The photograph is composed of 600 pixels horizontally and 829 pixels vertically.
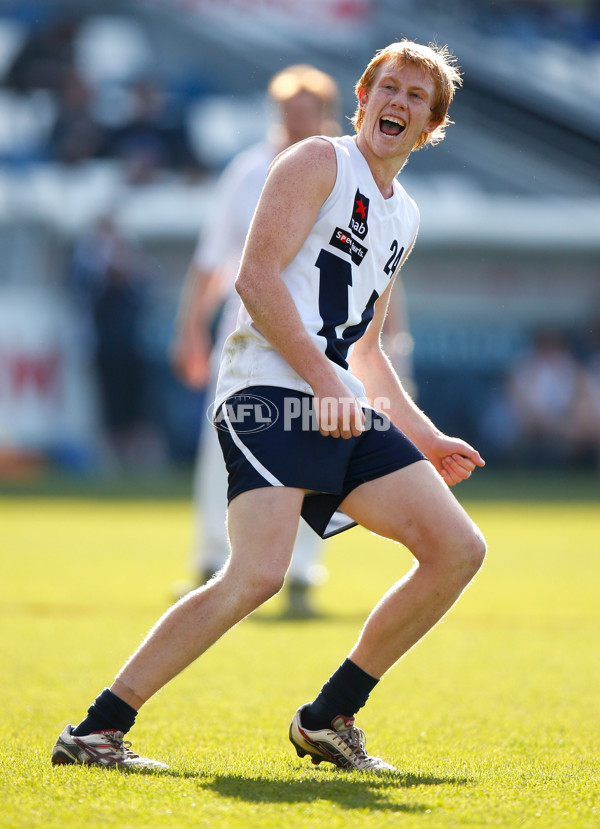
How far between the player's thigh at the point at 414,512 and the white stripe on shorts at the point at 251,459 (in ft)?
0.81

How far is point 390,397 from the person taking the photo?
3.57 m

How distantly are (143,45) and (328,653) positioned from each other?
21.0 metres

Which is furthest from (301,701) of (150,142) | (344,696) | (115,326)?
(150,142)

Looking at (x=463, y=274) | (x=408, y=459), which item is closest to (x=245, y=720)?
(x=408, y=459)

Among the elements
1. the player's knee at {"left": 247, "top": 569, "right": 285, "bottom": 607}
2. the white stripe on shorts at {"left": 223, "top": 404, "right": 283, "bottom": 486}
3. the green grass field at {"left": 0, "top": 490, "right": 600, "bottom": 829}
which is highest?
the white stripe on shorts at {"left": 223, "top": 404, "right": 283, "bottom": 486}

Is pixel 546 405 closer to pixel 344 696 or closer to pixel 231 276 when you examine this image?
pixel 231 276

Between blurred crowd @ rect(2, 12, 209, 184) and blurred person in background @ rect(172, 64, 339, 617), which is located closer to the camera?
blurred person in background @ rect(172, 64, 339, 617)

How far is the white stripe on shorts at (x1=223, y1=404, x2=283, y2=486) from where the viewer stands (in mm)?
3102

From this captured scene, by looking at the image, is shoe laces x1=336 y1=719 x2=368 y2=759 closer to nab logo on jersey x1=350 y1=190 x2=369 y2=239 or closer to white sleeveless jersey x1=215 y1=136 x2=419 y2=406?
white sleeveless jersey x1=215 y1=136 x2=419 y2=406

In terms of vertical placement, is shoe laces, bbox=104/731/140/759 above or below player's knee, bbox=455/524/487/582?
below

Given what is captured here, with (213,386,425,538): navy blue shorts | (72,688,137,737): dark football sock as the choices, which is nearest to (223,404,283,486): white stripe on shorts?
(213,386,425,538): navy blue shorts

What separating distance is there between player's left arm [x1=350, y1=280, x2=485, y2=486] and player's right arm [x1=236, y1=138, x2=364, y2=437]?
46 centimetres

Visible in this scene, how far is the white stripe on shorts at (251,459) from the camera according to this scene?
310 cm

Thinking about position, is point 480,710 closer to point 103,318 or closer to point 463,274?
point 103,318
